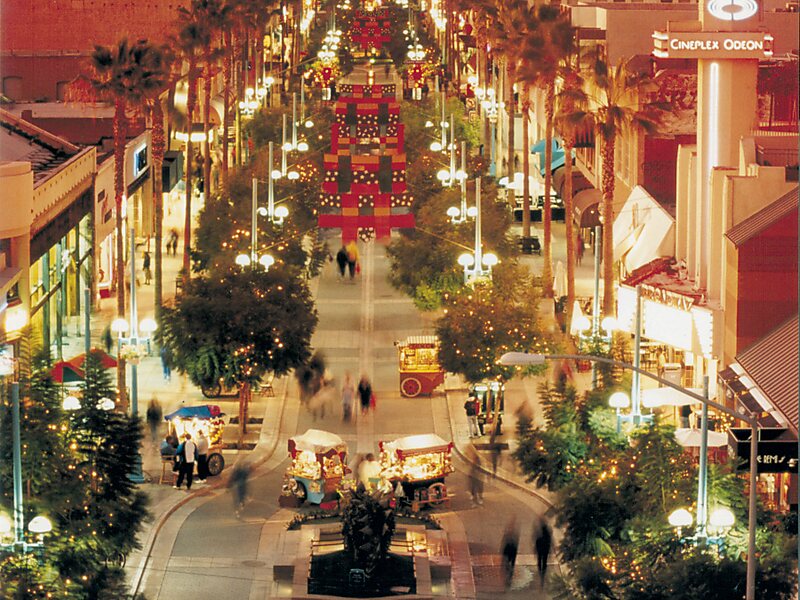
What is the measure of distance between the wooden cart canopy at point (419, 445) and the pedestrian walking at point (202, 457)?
16.2 feet

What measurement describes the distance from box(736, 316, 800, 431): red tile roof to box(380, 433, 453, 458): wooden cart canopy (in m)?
7.52

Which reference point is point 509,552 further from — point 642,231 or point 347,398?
point 642,231

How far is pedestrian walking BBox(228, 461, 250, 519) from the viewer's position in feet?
157

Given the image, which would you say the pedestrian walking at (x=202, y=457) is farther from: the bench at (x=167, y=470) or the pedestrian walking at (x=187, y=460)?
the bench at (x=167, y=470)

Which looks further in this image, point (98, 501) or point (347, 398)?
point (347, 398)

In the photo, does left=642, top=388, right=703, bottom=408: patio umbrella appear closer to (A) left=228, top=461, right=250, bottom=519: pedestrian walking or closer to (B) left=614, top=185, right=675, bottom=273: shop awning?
(A) left=228, top=461, right=250, bottom=519: pedestrian walking

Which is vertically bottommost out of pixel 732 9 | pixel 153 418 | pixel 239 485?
pixel 239 485

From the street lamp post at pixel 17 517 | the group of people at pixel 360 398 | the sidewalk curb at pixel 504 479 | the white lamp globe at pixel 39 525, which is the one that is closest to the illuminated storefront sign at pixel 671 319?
the sidewalk curb at pixel 504 479

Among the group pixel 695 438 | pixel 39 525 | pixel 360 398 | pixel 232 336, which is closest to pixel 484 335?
pixel 360 398

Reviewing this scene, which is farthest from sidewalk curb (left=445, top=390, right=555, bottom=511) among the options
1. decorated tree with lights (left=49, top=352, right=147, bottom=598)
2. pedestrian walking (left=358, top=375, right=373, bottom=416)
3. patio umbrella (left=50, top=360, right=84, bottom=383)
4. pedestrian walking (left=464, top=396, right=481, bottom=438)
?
decorated tree with lights (left=49, top=352, right=147, bottom=598)

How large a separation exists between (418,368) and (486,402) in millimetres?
4391

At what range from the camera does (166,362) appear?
190 ft

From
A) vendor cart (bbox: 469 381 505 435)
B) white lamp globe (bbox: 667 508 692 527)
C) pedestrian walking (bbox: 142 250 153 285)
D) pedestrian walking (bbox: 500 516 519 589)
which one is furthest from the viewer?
pedestrian walking (bbox: 142 250 153 285)

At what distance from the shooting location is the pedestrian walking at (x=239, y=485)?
4791cm
